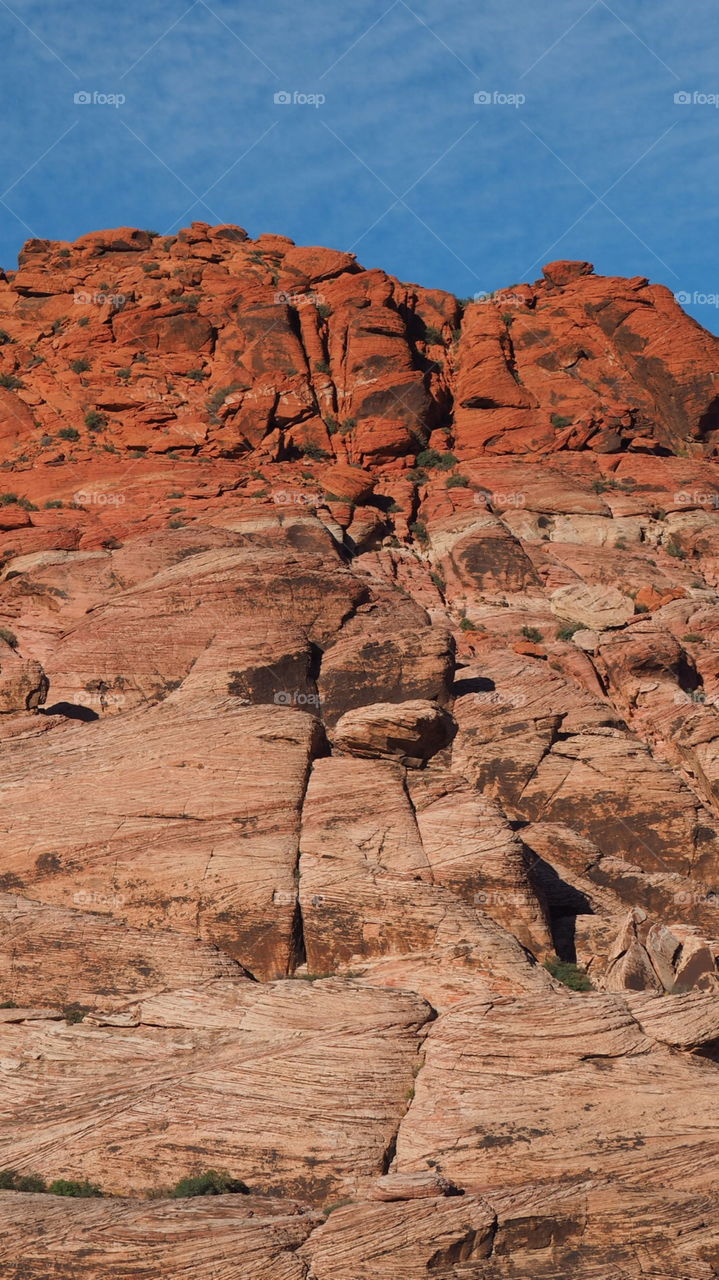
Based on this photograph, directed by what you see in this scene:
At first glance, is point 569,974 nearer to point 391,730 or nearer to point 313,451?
point 391,730

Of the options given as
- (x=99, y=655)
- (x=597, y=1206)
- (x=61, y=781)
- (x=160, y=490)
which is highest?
(x=160, y=490)

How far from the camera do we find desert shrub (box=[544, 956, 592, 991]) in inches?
986

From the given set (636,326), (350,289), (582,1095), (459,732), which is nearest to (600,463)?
(636,326)

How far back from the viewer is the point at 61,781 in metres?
27.9

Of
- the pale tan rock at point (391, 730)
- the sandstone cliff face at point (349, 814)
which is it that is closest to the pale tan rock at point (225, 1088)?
the sandstone cliff face at point (349, 814)

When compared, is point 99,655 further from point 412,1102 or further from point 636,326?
point 636,326

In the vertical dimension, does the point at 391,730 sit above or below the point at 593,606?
below

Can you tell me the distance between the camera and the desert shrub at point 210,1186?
18781 mm

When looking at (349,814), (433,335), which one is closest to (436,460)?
(433,335)

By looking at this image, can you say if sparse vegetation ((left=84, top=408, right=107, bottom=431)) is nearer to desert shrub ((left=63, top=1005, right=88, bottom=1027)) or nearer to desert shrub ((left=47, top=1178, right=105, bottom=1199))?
desert shrub ((left=63, top=1005, right=88, bottom=1027))

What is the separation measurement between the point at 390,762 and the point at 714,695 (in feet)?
60.1

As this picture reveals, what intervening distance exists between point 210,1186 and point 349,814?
374 inches

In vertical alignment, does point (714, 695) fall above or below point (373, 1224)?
above

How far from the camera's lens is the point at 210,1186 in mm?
18906
